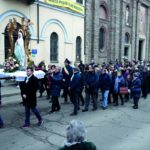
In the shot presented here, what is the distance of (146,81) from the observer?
1398cm

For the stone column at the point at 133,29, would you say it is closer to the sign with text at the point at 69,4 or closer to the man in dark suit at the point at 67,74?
the sign with text at the point at 69,4

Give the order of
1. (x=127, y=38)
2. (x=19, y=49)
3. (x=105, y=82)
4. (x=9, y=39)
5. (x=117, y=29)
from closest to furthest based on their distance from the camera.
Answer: (x=105, y=82)
(x=19, y=49)
(x=9, y=39)
(x=117, y=29)
(x=127, y=38)

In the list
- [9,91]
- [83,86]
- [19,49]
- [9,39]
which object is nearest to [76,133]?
[83,86]

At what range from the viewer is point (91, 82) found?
10.2 m

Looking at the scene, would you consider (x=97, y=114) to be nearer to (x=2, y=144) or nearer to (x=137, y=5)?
(x=2, y=144)

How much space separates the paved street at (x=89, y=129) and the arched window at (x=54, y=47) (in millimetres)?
8726

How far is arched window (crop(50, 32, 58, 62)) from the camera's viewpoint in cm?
1928

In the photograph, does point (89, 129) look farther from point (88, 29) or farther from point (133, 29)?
point (133, 29)

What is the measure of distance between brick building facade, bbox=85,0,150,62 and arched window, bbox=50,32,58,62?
4093 mm

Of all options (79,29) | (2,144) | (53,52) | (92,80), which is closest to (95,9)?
(79,29)

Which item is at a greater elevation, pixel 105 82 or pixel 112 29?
pixel 112 29

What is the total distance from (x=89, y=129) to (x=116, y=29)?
21.2 meters

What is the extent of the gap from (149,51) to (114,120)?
30.1m

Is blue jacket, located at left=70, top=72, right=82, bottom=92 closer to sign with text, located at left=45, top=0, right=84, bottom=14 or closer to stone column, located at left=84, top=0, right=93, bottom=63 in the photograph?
sign with text, located at left=45, top=0, right=84, bottom=14
